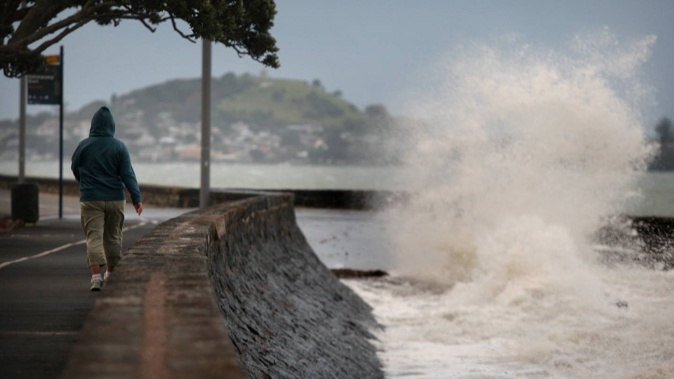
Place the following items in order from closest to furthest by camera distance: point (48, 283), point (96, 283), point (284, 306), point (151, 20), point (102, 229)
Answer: point (102, 229) → point (96, 283) → point (48, 283) → point (284, 306) → point (151, 20)

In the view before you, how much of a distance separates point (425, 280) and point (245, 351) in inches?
747

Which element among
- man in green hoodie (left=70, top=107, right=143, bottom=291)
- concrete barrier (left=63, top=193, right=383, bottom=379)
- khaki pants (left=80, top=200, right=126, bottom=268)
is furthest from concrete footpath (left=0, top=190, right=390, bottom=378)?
concrete barrier (left=63, top=193, right=383, bottom=379)

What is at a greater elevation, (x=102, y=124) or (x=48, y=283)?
(x=102, y=124)

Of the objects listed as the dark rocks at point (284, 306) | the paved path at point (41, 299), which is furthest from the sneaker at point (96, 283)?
the dark rocks at point (284, 306)

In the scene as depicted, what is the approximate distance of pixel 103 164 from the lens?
10.3 m

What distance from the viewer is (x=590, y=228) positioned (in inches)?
1258

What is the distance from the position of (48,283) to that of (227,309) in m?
3.10

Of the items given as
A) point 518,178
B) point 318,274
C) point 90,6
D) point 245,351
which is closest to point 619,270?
point 518,178

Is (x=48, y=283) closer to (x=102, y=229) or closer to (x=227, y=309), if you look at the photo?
(x=102, y=229)

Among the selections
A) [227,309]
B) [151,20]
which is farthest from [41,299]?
[151,20]

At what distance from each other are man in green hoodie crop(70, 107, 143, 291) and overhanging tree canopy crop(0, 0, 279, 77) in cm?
882

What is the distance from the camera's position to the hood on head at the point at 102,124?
1029cm

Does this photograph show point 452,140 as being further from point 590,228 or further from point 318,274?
point 318,274

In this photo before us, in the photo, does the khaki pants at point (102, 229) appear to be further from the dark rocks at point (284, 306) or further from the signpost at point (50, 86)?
the signpost at point (50, 86)
